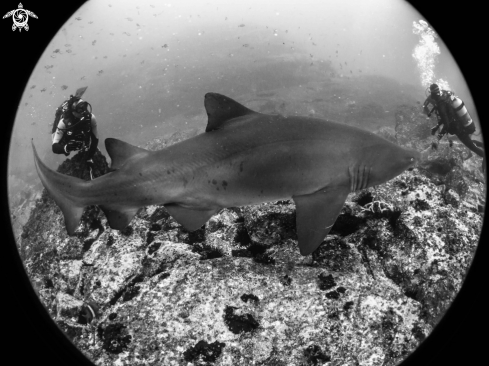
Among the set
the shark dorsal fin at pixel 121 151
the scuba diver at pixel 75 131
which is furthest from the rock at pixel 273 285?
the scuba diver at pixel 75 131

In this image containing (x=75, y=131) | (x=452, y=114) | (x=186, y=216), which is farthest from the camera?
(x=452, y=114)

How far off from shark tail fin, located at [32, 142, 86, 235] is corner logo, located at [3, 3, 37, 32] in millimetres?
1692

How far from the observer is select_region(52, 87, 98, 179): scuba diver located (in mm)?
6734

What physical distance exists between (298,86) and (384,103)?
14.4 m

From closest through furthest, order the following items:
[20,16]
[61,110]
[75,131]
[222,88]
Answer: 1. [20,16]
2. [75,131]
3. [61,110]
4. [222,88]

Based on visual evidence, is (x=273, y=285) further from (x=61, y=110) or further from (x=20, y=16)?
(x=61, y=110)

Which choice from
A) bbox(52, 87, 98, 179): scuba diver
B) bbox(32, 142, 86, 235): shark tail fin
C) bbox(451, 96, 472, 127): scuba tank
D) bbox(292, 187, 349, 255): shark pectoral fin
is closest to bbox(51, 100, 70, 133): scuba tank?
bbox(52, 87, 98, 179): scuba diver

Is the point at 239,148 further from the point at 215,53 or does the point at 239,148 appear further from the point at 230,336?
the point at 215,53

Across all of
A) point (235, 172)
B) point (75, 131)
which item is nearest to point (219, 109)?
point (235, 172)

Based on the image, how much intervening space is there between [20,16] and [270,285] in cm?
360

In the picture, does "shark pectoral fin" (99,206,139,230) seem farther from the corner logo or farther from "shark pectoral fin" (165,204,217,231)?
the corner logo

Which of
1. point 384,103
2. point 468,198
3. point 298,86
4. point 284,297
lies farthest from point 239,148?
point 298,86

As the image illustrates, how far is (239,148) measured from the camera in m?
3.27

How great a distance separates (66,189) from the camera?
11.0 feet
